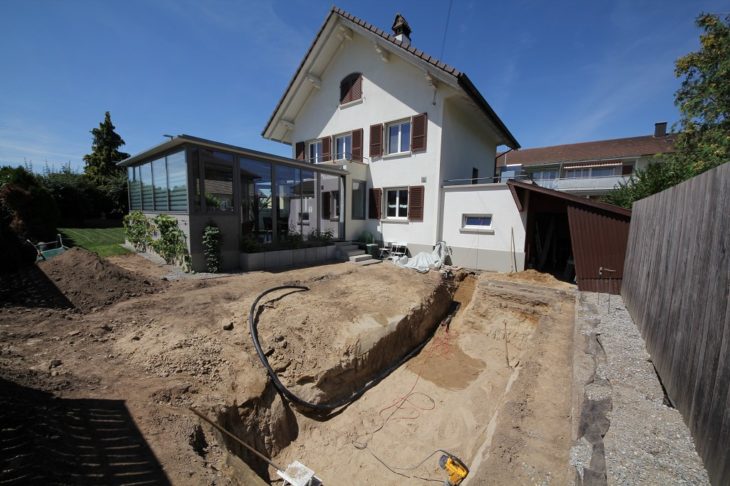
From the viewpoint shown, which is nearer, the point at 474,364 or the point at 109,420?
the point at 109,420

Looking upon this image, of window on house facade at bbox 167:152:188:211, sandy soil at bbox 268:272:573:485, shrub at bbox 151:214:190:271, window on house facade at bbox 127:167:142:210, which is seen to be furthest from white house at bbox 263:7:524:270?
window on house facade at bbox 127:167:142:210

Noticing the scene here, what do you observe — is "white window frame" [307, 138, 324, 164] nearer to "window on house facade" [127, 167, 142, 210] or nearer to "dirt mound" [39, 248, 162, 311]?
"window on house facade" [127, 167, 142, 210]

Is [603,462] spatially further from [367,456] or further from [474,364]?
[474,364]

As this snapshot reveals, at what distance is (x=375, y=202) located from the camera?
1335 centimetres

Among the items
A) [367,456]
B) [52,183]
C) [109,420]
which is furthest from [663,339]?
[52,183]

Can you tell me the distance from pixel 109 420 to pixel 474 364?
687cm

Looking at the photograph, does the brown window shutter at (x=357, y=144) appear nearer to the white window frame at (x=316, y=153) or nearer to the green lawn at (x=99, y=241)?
the white window frame at (x=316, y=153)

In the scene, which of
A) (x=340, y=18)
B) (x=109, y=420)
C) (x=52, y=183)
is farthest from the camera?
(x=52, y=183)

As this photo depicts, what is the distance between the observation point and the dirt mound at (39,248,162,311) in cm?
575

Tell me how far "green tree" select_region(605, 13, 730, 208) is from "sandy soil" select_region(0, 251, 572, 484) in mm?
8569

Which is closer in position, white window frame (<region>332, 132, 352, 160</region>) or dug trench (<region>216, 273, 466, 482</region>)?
dug trench (<region>216, 273, 466, 482</region>)

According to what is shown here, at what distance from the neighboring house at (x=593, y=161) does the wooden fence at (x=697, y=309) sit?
1666cm

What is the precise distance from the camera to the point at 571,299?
24.8 ft

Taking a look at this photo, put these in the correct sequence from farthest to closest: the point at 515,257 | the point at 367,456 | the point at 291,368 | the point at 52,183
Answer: the point at 52,183
the point at 515,257
the point at 291,368
the point at 367,456
